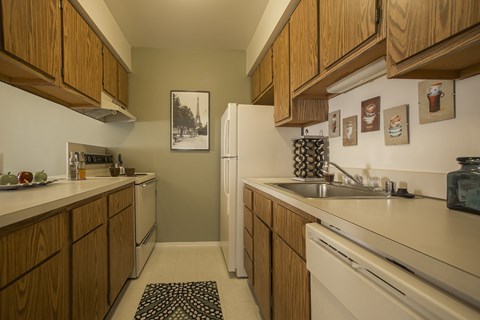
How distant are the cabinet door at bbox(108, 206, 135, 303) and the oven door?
11 cm

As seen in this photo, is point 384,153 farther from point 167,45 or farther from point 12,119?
point 12,119

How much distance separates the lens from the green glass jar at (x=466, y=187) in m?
0.84

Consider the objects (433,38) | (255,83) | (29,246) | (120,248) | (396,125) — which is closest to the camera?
(433,38)

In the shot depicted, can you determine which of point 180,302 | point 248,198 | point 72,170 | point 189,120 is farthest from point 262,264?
point 189,120

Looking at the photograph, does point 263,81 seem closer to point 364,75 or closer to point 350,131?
point 350,131

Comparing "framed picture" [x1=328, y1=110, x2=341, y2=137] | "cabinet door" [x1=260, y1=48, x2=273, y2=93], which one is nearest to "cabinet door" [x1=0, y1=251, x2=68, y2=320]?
"framed picture" [x1=328, y1=110, x2=341, y2=137]

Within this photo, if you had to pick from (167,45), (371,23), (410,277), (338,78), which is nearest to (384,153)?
(338,78)

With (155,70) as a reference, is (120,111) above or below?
below

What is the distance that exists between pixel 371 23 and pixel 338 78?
0.49 meters

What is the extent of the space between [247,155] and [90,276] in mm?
1528

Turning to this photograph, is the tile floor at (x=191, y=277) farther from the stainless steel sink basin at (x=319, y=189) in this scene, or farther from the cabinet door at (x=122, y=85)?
the cabinet door at (x=122, y=85)

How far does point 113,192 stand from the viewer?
1.85 meters

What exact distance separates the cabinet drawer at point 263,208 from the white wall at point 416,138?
643mm

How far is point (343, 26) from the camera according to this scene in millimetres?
1264
